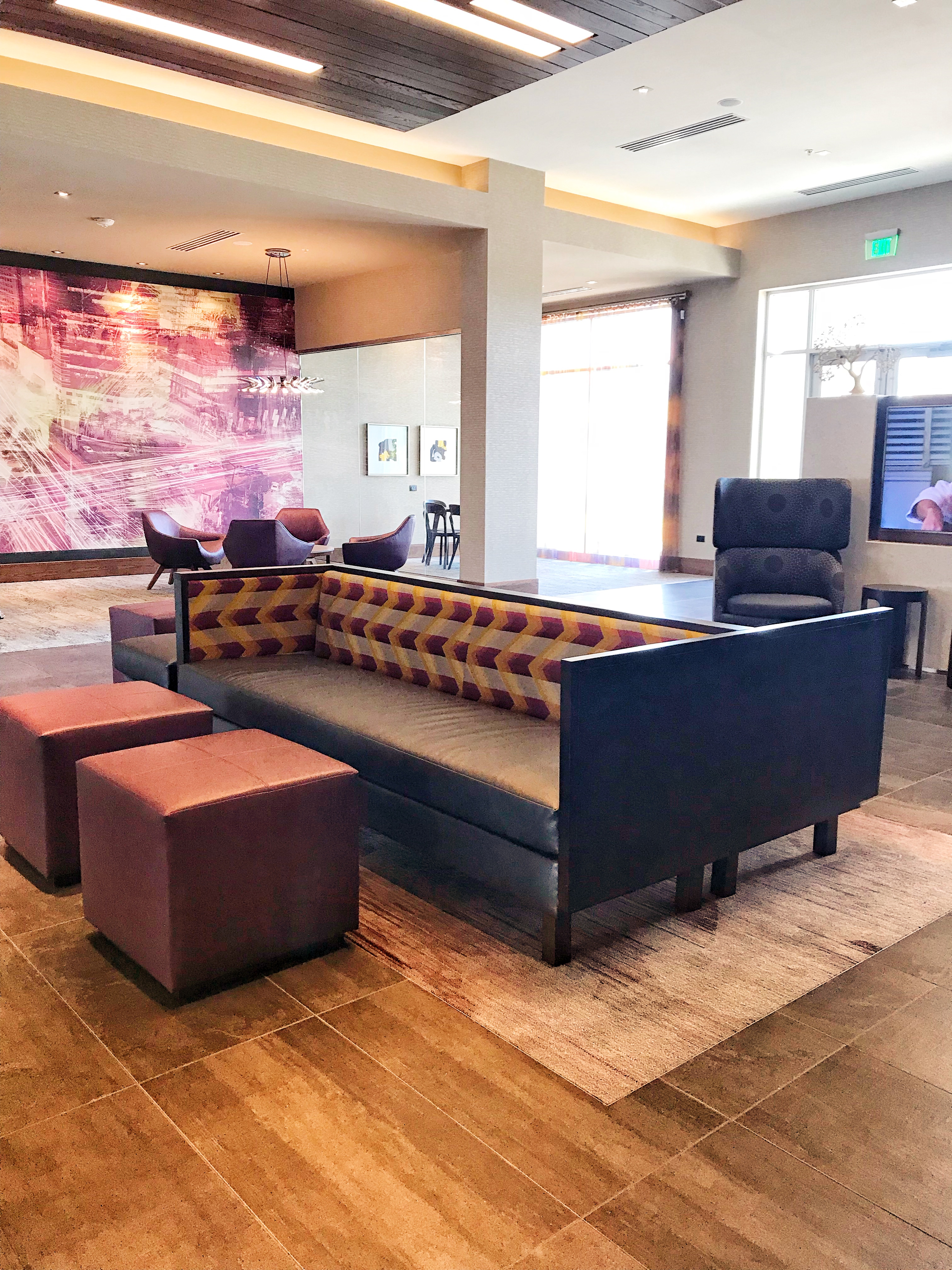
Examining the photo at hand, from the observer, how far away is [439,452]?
1190cm

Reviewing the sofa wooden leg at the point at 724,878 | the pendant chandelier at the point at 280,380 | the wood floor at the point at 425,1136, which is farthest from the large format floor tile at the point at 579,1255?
the pendant chandelier at the point at 280,380

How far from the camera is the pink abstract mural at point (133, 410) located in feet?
34.0

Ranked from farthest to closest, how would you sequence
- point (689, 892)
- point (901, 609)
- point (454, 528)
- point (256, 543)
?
point (454, 528)
point (256, 543)
point (901, 609)
point (689, 892)

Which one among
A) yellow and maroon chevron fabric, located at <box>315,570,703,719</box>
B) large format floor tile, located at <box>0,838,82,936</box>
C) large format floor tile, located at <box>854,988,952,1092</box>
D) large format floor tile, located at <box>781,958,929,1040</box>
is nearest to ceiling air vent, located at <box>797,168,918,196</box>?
yellow and maroon chevron fabric, located at <box>315,570,703,719</box>

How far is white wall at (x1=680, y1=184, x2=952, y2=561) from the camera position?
31.4ft

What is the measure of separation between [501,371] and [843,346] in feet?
12.4

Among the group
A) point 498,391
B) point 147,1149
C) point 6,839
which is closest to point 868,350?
point 498,391

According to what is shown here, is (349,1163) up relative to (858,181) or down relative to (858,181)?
down

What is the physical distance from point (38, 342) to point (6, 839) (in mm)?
8540

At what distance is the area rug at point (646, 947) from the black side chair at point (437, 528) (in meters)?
7.88

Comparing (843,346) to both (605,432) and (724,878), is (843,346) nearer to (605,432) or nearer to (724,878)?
(605,432)

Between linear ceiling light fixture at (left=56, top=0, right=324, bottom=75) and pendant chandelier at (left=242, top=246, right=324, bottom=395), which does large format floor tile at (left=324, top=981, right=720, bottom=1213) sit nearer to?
linear ceiling light fixture at (left=56, top=0, right=324, bottom=75)

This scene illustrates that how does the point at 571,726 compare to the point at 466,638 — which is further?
the point at 466,638

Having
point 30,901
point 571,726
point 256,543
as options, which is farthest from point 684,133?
point 30,901
